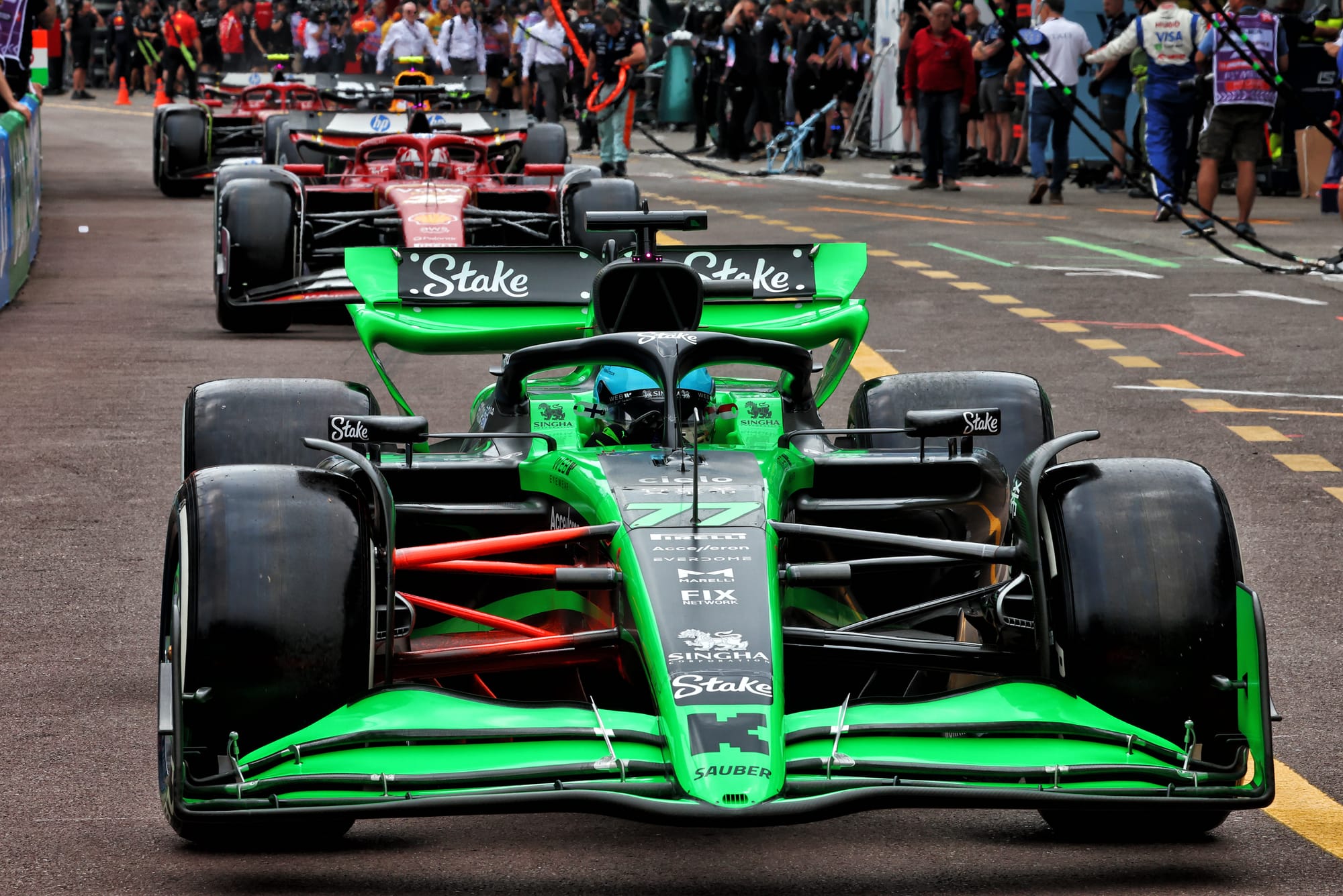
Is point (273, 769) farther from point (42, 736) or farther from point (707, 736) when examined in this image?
point (42, 736)

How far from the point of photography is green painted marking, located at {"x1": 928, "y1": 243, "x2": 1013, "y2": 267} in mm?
17984

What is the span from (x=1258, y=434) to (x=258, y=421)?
5775mm

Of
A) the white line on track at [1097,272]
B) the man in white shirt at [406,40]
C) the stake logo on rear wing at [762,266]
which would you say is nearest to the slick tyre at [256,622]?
the stake logo on rear wing at [762,266]

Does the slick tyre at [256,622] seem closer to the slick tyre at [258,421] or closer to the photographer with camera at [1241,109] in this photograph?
the slick tyre at [258,421]

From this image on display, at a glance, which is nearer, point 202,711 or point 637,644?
point 202,711

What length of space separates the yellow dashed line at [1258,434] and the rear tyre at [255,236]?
19.5ft

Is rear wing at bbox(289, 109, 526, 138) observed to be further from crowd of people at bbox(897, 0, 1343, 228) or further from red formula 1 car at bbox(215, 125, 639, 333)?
crowd of people at bbox(897, 0, 1343, 228)

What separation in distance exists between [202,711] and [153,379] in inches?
315

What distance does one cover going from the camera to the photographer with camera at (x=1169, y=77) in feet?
64.5

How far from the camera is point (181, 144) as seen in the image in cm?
2381

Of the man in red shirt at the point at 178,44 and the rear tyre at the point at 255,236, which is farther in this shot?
the man in red shirt at the point at 178,44

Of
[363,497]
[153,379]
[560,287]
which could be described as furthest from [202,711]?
[153,379]

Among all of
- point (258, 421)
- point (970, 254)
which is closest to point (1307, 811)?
point (258, 421)

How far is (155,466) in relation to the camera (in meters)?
9.80
